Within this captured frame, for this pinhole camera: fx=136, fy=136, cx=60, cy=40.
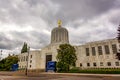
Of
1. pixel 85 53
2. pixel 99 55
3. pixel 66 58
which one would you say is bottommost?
pixel 66 58

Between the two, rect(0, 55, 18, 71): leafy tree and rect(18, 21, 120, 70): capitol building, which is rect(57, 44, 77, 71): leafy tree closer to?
rect(18, 21, 120, 70): capitol building

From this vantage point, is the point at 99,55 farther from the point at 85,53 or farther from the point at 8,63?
the point at 8,63

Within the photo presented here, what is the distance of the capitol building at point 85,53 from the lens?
49.4 meters

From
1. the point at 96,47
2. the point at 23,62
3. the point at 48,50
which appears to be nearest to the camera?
the point at 96,47

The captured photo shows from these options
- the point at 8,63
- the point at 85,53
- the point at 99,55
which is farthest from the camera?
the point at 8,63

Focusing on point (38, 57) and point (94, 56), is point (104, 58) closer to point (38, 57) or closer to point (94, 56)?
point (94, 56)

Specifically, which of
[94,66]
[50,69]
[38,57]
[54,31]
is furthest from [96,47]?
[38,57]

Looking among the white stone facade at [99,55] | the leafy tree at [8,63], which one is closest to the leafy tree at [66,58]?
the white stone facade at [99,55]

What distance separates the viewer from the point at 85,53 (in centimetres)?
5631

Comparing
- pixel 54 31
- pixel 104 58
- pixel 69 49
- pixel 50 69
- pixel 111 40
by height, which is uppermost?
pixel 54 31

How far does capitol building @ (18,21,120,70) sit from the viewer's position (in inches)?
1944

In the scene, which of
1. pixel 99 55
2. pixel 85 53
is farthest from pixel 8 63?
pixel 99 55

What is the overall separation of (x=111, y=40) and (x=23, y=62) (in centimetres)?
5264

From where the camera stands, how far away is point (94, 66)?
52688mm
